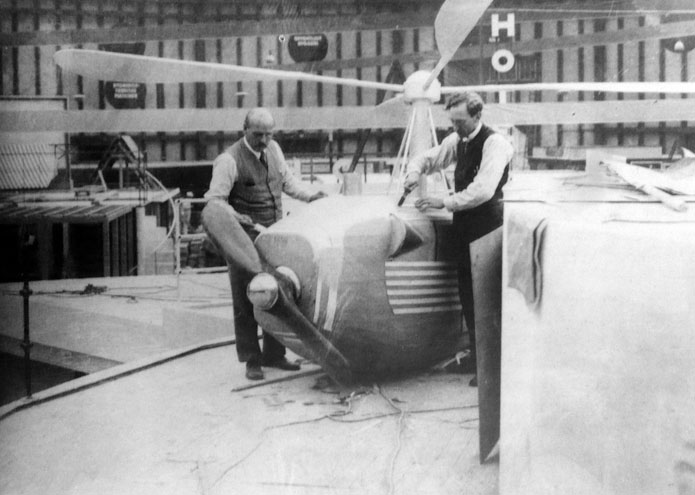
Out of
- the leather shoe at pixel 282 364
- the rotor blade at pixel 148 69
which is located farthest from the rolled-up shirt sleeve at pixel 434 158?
the leather shoe at pixel 282 364

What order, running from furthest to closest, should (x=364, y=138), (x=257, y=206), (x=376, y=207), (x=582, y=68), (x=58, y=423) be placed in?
1. (x=364, y=138)
2. (x=582, y=68)
3. (x=257, y=206)
4. (x=376, y=207)
5. (x=58, y=423)

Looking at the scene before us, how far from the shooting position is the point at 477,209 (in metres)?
2.82

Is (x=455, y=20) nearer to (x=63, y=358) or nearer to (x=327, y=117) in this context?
(x=327, y=117)

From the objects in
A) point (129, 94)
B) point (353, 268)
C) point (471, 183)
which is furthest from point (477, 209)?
point (129, 94)

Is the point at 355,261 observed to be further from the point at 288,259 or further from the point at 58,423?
the point at 58,423

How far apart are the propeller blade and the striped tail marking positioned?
52 centimetres

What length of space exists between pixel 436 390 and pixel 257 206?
3.73 ft

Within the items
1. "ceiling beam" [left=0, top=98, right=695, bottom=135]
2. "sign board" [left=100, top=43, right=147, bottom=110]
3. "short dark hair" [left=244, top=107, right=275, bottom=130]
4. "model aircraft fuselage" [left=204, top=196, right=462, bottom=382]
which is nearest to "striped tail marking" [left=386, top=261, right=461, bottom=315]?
"model aircraft fuselage" [left=204, top=196, right=462, bottom=382]

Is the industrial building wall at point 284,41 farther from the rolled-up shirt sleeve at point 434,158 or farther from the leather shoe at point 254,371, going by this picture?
the leather shoe at point 254,371

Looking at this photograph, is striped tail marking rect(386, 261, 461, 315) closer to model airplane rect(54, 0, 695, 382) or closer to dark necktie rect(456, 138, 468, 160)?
model airplane rect(54, 0, 695, 382)

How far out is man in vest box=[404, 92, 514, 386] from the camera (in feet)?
8.93

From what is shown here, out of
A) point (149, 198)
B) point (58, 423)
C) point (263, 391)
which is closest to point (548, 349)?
point (263, 391)

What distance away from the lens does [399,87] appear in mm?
3355

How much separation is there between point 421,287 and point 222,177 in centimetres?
99
